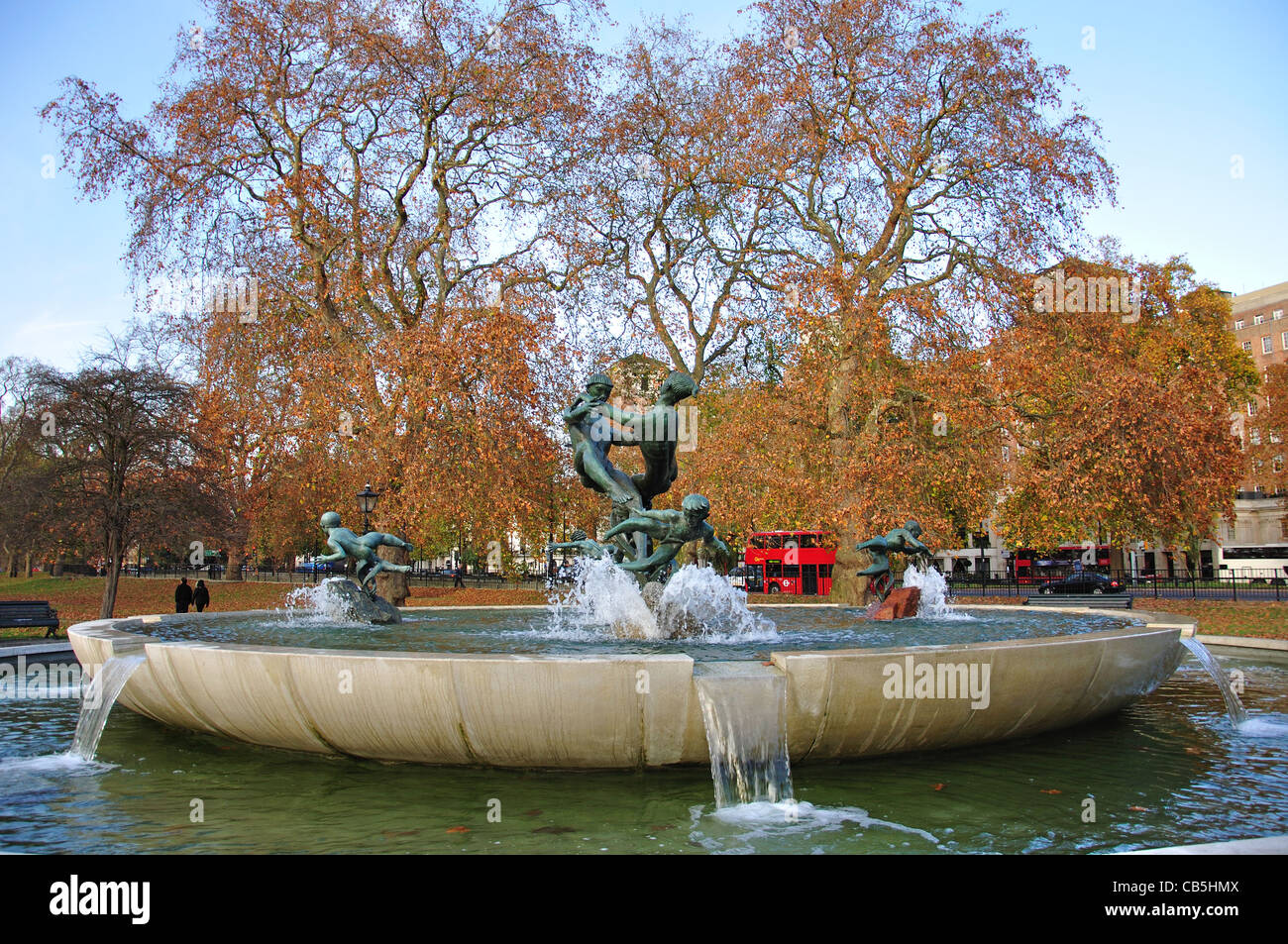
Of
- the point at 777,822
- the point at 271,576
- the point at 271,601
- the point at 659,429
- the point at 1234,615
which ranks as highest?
the point at 659,429

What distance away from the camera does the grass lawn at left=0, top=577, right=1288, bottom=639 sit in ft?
59.1

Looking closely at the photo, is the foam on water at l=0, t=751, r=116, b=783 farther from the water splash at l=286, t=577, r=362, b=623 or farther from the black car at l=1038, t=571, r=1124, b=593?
the black car at l=1038, t=571, r=1124, b=593

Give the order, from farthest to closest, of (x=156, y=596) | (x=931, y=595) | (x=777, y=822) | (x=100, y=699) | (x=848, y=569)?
(x=156, y=596) → (x=848, y=569) → (x=931, y=595) → (x=100, y=699) → (x=777, y=822)

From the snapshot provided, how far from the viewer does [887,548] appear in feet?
38.9

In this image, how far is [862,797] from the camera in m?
5.27

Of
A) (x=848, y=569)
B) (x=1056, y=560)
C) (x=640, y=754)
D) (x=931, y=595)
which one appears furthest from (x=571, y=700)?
(x=1056, y=560)

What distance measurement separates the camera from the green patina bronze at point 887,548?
11531mm

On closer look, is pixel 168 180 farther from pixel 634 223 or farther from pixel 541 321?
pixel 634 223

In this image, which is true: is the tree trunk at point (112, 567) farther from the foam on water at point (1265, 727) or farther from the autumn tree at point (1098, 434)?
the foam on water at point (1265, 727)

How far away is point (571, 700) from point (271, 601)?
28.4 m

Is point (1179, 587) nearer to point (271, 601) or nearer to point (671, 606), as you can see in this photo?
point (671, 606)

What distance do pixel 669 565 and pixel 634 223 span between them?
1944cm

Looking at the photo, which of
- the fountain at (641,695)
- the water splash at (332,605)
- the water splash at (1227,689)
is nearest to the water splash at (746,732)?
the fountain at (641,695)

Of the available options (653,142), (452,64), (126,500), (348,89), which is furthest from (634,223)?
(126,500)
